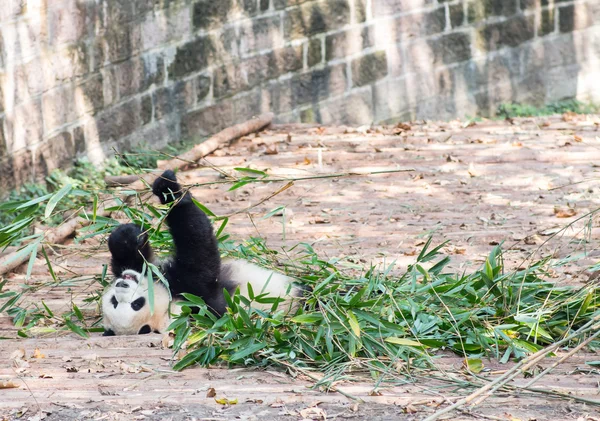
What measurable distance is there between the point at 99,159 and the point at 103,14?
3.87 ft

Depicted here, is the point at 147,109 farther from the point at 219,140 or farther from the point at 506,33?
the point at 506,33

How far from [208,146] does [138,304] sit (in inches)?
149

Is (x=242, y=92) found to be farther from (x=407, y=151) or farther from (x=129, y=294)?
(x=129, y=294)

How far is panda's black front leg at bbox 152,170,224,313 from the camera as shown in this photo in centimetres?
410

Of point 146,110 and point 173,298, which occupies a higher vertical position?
point 146,110

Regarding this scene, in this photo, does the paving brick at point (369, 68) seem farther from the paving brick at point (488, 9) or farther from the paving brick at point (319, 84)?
the paving brick at point (488, 9)

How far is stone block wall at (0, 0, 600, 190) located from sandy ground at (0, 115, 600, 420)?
792mm

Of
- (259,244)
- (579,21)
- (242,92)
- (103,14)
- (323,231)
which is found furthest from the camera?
(579,21)

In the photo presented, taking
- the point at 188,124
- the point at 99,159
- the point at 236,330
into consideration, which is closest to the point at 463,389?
the point at 236,330

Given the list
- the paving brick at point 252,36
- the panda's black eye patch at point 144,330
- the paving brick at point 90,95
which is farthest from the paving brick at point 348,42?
the panda's black eye patch at point 144,330

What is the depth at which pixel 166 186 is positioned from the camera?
4.16 meters

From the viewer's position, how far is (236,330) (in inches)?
141

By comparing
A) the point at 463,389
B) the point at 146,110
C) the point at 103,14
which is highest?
the point at 103,14

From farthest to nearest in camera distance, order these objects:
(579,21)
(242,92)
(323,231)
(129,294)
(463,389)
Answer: (579,21), (242,92), (323,231), (129,294), (463,389)
